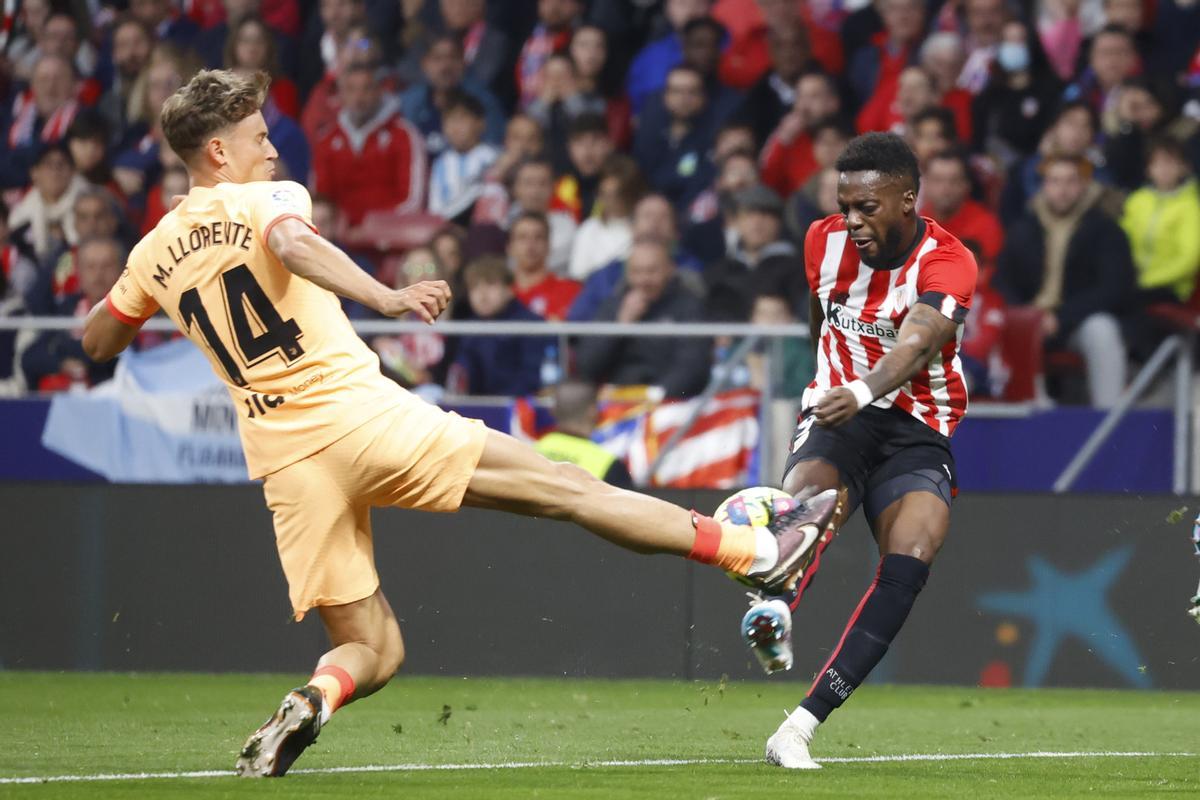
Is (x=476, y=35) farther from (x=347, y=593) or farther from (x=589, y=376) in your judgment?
(x=347, y=593)

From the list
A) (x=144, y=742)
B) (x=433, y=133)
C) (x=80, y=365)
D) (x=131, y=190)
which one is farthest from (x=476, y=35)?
(x=144, y=742)

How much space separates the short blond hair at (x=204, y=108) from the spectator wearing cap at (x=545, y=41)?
8.54 meters

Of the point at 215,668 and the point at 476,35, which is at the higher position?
the point at 476,35

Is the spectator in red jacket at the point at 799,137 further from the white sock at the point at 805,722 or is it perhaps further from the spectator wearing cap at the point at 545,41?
the white sock at the point at 805,722

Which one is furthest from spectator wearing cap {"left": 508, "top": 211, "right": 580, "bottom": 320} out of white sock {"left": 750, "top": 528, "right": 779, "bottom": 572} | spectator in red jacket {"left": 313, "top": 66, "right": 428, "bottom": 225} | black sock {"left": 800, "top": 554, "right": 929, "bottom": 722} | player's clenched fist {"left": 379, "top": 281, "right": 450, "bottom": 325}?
player's clenched fist {"left": 379, "top": 281, "right": 450, "bottom": 325}

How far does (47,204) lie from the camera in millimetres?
13930

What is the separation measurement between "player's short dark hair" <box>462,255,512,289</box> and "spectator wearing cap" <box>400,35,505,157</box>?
2.41 meters

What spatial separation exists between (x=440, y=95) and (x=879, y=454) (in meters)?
7.95

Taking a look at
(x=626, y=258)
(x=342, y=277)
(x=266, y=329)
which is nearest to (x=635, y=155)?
(x=626, y=258)

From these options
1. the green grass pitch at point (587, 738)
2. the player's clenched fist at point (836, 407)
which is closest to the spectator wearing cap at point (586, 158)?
the green grass pitch at point (587, 738)

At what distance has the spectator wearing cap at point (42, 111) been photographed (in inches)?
585

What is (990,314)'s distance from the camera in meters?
11.1

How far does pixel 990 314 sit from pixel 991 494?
3.61ft

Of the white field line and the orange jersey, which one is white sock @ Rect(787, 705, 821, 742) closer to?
the white field line
